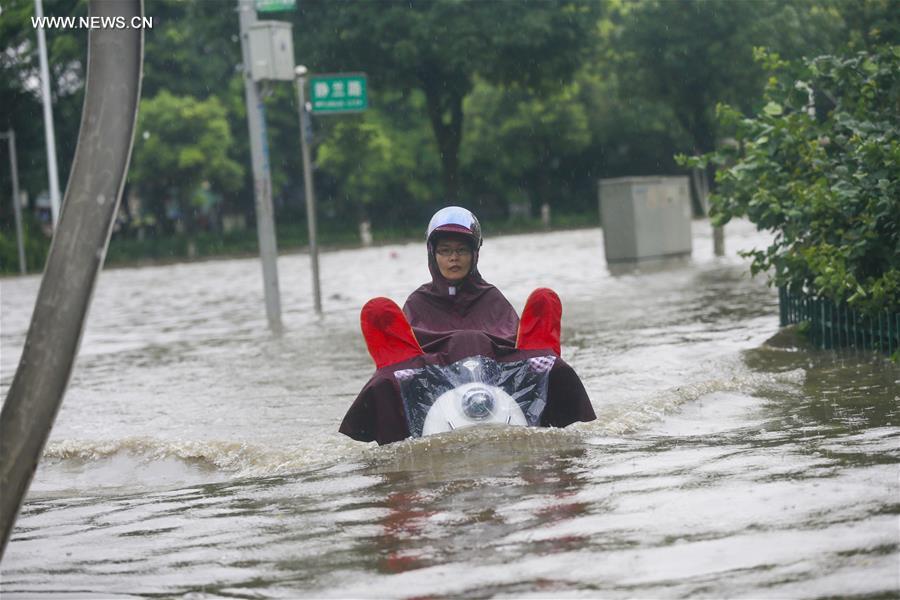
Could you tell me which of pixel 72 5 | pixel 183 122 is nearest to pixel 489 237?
pixel 183 122

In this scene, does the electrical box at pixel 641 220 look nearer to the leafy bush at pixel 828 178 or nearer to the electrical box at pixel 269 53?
the electrical box at pixel 269 53

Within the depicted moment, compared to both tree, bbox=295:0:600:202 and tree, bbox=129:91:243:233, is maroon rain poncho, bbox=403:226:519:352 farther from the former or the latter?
tree, bbox=129:91:243:233

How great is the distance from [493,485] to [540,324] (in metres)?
1.69

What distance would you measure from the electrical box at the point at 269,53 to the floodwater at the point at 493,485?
397 cm

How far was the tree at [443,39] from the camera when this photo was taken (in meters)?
41.6

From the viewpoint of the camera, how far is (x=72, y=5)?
1614 inches

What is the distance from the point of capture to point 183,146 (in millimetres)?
53469

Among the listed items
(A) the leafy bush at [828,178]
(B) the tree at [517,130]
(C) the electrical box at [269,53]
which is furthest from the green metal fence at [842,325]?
(B) the tree at [517,130]

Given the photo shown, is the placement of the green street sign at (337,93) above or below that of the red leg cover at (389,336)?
above

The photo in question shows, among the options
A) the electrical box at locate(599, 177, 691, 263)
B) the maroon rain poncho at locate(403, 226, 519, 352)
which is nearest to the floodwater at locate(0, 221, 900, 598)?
the maroon rain poncho at locate(403, 226, 519, 352)

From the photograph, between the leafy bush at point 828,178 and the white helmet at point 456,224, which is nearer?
the white helmet at point 456,224

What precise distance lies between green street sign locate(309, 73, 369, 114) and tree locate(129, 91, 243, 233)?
3412cm

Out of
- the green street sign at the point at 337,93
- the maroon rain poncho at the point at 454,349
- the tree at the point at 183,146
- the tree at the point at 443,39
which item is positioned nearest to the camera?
the maroon rain poncho at the point at 454,349

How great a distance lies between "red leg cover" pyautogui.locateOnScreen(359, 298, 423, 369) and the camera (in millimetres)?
7824
